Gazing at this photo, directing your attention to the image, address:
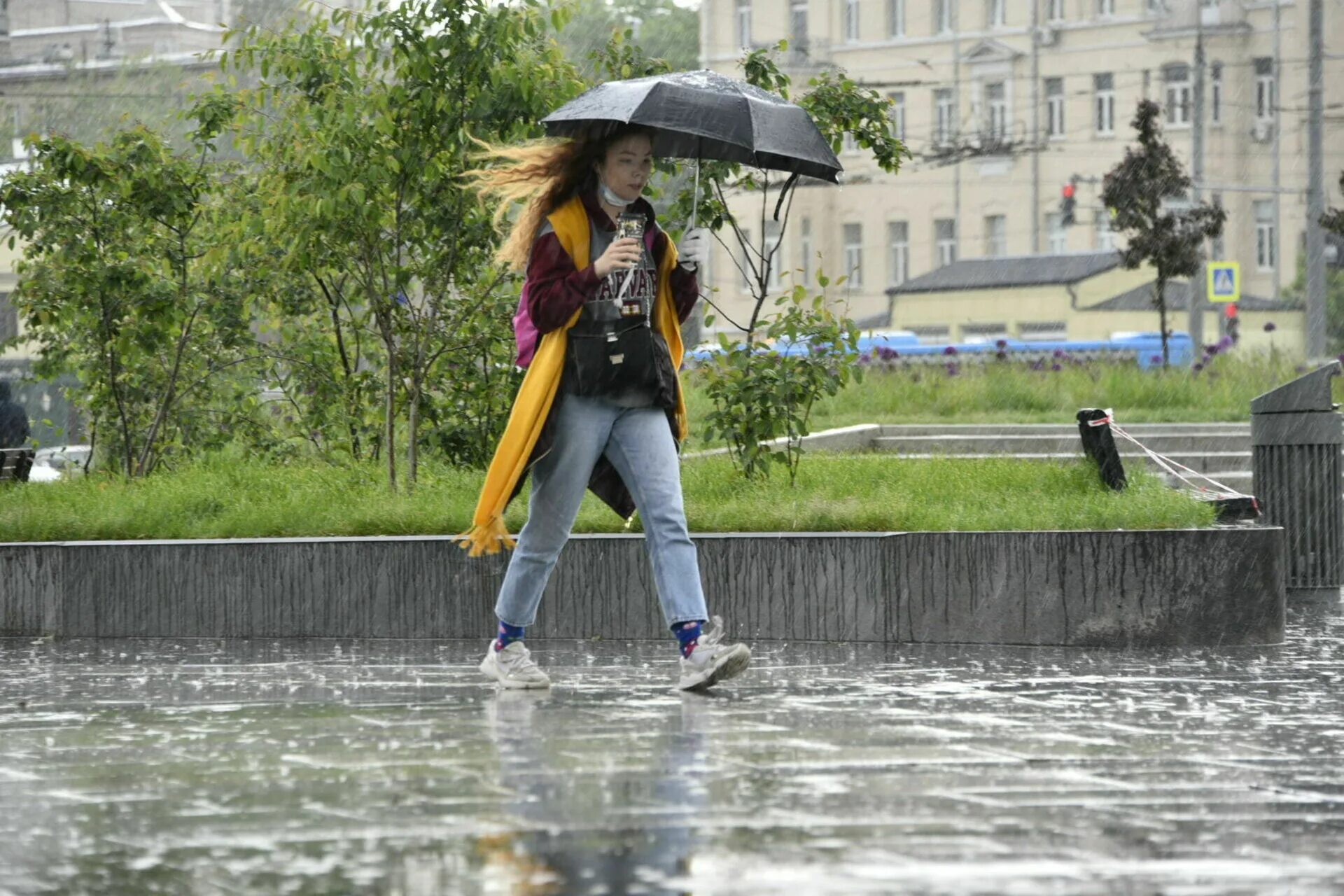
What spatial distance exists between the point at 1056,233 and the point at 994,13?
738 cm

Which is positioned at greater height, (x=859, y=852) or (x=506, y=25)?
(x=506, y=25)

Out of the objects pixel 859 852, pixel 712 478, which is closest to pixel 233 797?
pixel 859 852

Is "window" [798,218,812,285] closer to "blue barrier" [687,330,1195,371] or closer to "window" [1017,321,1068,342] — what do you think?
"blue barrier" [687,330,1195,371]

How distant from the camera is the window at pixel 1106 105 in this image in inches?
2788

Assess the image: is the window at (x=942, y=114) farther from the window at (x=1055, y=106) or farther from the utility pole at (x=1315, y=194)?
the utility pole at (x=1315, y=194)

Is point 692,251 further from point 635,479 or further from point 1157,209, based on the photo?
point 1157,209

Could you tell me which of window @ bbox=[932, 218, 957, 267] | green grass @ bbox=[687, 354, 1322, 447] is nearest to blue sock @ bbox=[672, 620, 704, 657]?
green grass @ bbox=[687, 354, 1322, 447]

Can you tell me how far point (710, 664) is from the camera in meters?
7.16

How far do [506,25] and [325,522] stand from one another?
245 cm

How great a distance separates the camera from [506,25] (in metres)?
10.8

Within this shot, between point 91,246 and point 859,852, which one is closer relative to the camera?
point 859,852

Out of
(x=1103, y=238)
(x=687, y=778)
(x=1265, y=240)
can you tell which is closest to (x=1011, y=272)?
(x=1103, y=238)

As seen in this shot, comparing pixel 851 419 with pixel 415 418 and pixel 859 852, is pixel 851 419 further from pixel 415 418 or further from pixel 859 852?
pixel 859 852

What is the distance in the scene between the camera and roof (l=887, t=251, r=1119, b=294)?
65.1 m
